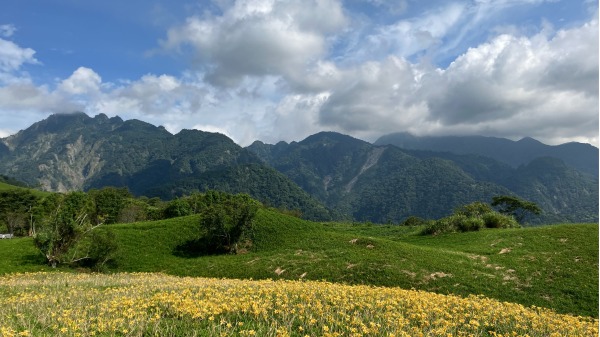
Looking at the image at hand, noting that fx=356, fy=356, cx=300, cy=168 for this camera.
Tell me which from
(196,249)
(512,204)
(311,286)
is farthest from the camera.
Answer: (512,204)

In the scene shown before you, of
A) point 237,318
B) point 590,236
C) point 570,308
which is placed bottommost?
point 570,308

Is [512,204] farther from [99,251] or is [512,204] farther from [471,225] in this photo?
[99,251]

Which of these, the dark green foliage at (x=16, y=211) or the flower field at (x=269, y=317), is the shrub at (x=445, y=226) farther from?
the dark green foliage at (x=16, y=211)

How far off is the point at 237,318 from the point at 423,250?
27347mm

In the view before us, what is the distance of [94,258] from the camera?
34.2 m

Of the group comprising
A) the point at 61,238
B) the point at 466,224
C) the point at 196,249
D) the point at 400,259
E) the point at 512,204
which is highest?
the point at 61,238

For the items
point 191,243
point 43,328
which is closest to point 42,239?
point 191,243

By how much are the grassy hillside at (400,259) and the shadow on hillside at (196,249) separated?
8.4 inches

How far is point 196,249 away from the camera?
40.4 metres

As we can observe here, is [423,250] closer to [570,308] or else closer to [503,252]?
[503,252]

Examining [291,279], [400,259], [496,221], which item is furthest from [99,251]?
[496,221]

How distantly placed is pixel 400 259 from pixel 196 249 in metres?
22.6

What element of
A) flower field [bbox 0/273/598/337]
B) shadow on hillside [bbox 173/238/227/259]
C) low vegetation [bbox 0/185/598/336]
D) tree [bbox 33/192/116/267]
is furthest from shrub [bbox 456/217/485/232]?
tree [bbox 33/192/116/267]

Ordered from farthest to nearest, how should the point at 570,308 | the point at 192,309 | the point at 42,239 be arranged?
the point at 42,239, the point at 570,308, the point at 192,309
